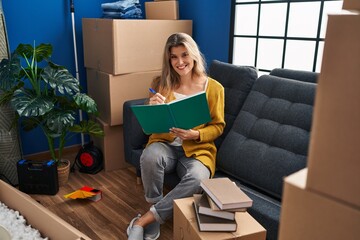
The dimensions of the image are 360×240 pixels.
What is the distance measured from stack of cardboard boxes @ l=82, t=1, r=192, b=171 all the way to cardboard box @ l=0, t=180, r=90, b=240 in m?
0.97

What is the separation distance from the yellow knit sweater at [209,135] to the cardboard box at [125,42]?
73 cm

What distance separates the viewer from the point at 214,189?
1419 millimetres

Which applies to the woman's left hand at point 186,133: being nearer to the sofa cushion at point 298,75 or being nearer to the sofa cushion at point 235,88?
the sofa cushion at point 235,88

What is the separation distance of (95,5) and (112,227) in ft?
6.10

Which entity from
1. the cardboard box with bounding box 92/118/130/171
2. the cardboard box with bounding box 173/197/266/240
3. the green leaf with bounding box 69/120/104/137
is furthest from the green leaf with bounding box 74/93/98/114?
the cardboard box with bounding box 173/197/266/240

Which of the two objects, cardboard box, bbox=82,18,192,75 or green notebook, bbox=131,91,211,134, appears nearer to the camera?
green notebook, bbox=131,91,211,134

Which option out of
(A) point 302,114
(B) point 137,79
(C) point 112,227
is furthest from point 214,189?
(B) point 137,79

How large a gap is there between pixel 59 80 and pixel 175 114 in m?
0.99

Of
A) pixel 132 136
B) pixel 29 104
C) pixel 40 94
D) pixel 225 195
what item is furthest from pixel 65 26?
pixel 225 195

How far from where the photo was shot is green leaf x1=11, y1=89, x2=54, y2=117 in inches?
82.5

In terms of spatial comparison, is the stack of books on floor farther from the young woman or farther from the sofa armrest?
the sofa armrest

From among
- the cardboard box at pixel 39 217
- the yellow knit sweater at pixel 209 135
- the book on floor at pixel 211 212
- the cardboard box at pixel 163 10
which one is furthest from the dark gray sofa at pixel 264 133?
the cardboard box at pixel 163 10

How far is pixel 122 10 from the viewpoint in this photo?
8.39 ft

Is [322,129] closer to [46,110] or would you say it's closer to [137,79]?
[46,110]
